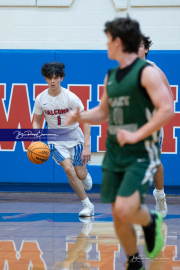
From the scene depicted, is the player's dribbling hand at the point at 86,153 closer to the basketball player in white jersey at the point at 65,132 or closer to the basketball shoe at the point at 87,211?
the basketball player in white jersey at the point at 65,132

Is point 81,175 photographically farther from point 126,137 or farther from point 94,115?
point 126,137

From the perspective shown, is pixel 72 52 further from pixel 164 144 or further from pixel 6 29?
pixel 164 144

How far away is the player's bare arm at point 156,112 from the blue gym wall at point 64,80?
510cm

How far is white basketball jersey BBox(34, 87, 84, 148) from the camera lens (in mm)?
5957

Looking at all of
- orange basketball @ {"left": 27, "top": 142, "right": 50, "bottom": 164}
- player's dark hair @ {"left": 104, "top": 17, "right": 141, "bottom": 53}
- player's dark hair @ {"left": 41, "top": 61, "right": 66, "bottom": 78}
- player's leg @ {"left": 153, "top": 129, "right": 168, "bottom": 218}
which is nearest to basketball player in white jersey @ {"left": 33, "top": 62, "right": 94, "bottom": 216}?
player's dark hair @ {"left": 41, "top": 61, "right": 66, "bottom": 78}

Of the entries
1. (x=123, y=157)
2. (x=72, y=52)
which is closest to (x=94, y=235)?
(x=123, y=157)

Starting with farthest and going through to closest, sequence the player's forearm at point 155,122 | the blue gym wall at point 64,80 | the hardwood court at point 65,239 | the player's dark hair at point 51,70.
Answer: the blue gym wall at point 64,80
the player's dark hair at point 51,70
the hardwood court at point 65,239
the player's forearm at point 155,122

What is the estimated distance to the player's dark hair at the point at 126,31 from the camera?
2967 mm

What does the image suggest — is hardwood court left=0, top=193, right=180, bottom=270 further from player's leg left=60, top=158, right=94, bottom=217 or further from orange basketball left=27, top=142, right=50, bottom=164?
orange basketball left=27, top=142, right=50, bottom=164

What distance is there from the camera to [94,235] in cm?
476

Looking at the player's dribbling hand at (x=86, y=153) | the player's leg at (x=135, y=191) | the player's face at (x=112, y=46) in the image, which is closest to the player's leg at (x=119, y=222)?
the player's leg at (x=135, y=191)

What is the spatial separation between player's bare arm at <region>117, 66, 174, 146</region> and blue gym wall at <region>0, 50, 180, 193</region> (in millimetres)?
5100

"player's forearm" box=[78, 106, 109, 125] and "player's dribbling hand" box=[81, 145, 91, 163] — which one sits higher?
"player's dribbling hand" box=[81, 145, 91, 163]

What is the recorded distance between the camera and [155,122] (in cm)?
281
